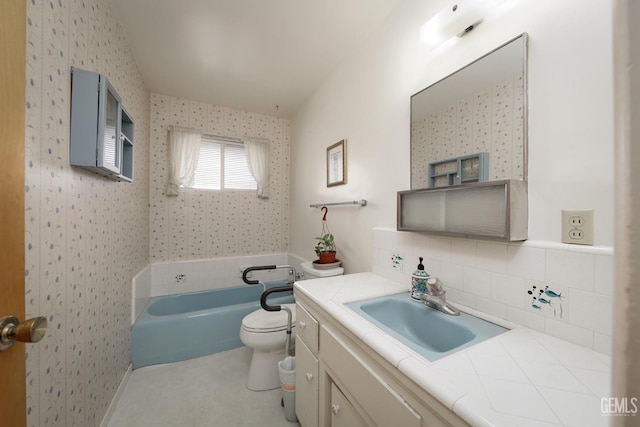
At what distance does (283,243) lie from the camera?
131 inches

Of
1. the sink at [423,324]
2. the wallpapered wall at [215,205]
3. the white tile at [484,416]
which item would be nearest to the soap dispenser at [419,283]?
the sink at [423,324]

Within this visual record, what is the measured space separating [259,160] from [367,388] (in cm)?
280

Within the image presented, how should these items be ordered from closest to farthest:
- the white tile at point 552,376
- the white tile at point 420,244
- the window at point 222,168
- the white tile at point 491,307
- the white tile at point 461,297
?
the white tile at point 552,376
the white tile at point 491,307
the white tile at point 461,297
the white tile at point 420,244
the window at point 222,168

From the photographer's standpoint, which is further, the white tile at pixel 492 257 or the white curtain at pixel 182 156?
the white curtain at pixel 182 156

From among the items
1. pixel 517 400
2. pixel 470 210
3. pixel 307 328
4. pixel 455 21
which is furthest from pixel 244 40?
pixel 517 400

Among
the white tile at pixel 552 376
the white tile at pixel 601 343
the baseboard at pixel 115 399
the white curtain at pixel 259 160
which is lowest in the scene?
the baseboard at pixel 115 399

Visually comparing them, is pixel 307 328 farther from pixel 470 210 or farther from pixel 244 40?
pixel 244 40

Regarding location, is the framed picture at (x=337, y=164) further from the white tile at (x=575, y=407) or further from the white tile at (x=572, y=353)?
the white tile at (x=575, y=407)

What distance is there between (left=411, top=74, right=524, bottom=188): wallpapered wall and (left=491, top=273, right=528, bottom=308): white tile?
0.39 meters

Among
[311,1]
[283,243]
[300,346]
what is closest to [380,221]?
[300,346]

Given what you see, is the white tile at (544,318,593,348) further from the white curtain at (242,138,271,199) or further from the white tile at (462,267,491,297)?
the white curtain at (242,138,271,199)

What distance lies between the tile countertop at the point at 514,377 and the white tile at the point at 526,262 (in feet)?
0.64

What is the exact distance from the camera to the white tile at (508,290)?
890 millimetres

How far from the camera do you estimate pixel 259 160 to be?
3.12m
